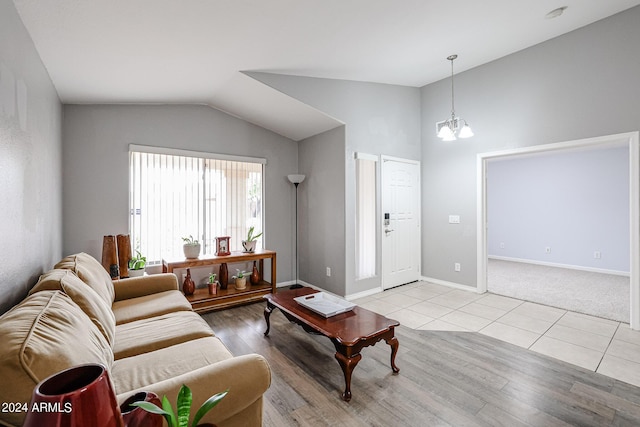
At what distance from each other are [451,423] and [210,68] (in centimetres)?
352

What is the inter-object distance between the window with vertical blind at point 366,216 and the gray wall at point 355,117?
4.2 inches

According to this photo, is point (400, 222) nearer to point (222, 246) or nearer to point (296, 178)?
point (296, 178)

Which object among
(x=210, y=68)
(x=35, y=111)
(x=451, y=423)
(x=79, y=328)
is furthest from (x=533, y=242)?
(x=35, y=111)

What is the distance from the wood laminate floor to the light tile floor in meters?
0.21

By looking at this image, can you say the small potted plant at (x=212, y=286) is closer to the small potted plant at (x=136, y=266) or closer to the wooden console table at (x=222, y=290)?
the wooden console table at (x=222, y=290)

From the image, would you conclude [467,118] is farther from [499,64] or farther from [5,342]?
[5,342]

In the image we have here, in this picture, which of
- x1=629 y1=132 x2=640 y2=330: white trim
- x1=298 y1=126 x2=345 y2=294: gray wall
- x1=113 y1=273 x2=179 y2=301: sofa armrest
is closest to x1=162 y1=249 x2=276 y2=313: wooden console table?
x1=113 y1=273 x2=179 y2=301: sofa armrest

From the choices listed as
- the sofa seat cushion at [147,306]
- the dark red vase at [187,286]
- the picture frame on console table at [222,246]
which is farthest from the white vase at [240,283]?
the sofa seat cushion at [147,306]

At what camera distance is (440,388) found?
2092mm

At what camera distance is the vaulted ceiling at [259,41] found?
77.9 inches

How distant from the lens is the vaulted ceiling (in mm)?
1978

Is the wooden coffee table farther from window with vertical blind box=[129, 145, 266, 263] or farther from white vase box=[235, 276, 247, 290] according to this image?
window with vertical blind box=[129, 145, 266, 263]

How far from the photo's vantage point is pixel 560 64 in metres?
3.56

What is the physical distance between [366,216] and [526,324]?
89.3 inches
